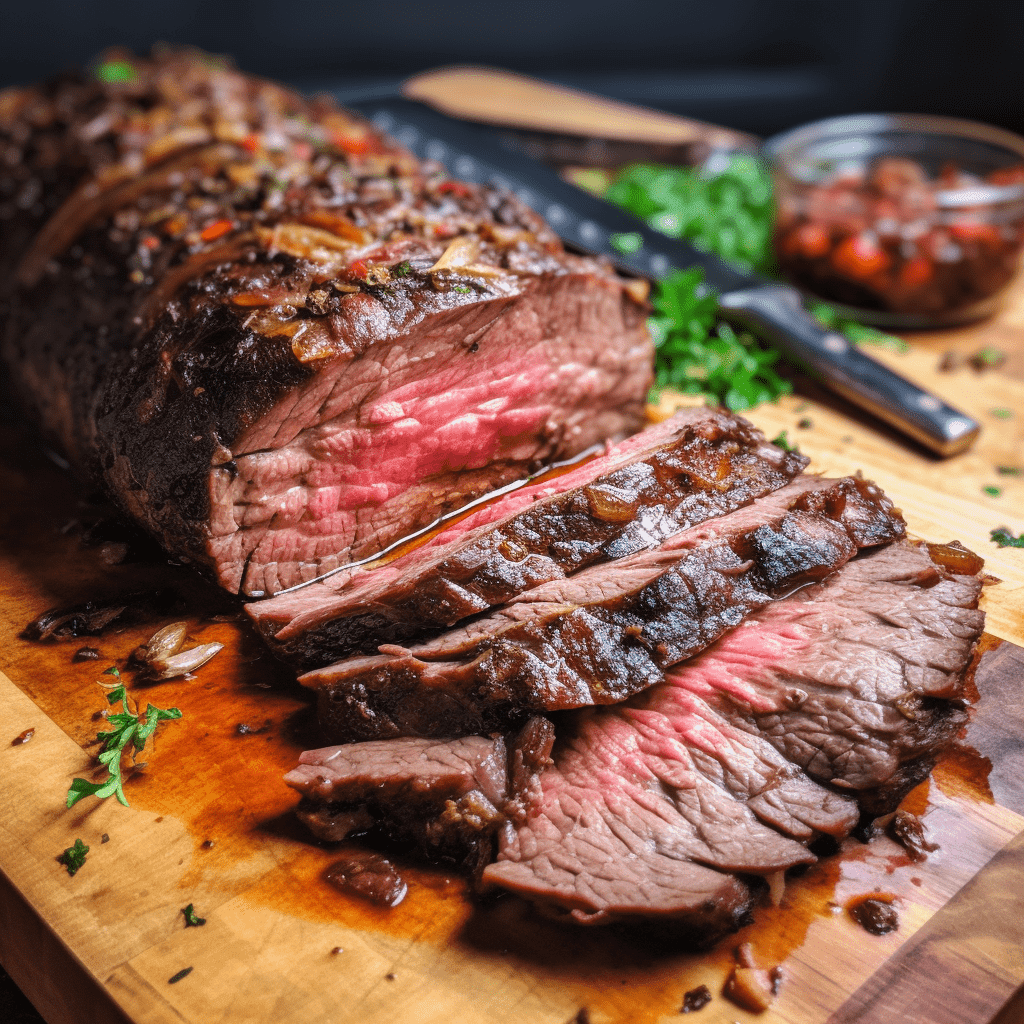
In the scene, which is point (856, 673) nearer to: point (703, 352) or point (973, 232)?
point (703, 352)

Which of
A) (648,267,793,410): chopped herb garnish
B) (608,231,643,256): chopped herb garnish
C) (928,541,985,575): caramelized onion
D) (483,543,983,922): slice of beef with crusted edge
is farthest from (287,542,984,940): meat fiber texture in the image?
(608,231,643,256): chopped herb garnish

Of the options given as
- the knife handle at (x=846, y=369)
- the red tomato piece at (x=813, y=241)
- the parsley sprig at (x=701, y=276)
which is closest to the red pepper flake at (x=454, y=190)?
the parsley sprig at (x=701, y=276)

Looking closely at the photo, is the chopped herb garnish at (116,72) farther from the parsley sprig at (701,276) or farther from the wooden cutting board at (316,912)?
the wooden cutting board at (316,912)

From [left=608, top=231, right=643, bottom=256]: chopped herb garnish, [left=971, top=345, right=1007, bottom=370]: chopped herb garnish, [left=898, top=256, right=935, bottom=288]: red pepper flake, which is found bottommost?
[left=971, top=345, right=1007, bottom=370]: chopped herb garnish

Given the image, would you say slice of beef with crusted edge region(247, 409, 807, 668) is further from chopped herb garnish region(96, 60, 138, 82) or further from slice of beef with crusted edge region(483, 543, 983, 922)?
chopped herb garnish region(96, 60, 138, 82)

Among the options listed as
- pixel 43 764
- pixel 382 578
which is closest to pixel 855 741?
pixel 382 578
